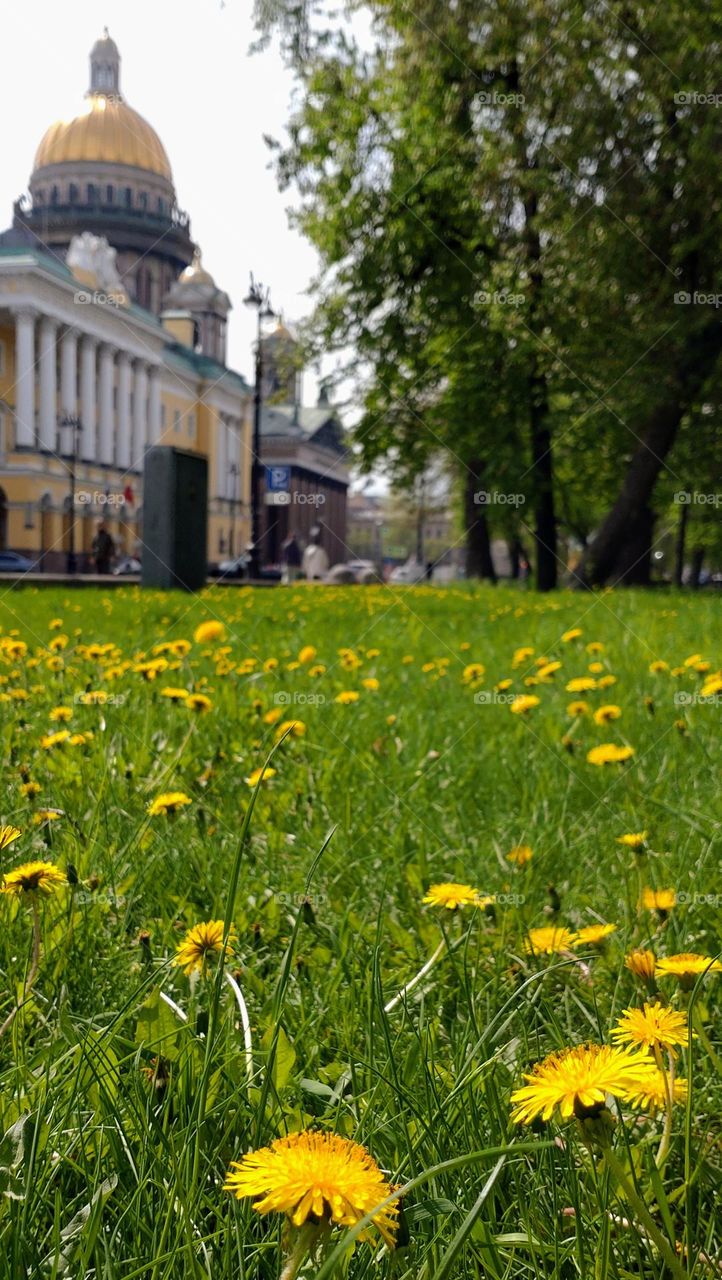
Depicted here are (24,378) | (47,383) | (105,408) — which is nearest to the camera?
(24,378)

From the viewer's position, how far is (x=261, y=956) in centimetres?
138

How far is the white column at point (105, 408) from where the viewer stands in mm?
51656

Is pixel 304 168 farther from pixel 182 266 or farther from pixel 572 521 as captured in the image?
pixel 182 266

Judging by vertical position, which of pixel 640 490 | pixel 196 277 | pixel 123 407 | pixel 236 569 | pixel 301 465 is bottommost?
pixel 236 569

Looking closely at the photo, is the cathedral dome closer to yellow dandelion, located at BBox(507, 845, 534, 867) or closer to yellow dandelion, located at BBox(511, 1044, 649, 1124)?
yellow dandelion, located at BBox(507, 845, 534, 867)

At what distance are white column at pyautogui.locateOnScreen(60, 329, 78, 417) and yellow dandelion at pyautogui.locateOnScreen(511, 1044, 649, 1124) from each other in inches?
1989

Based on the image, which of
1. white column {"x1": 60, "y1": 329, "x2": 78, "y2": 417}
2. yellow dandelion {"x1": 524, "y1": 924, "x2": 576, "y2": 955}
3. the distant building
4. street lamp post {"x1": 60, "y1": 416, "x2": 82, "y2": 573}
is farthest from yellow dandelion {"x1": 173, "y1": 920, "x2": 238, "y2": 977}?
white column {"x1": 60, "y1": 329, "x2": 78, "y2": 417}

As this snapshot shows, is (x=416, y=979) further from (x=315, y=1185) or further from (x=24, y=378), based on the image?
(x=24, y=378)

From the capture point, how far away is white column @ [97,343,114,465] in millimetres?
51656

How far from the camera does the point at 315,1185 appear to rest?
18.0 inches

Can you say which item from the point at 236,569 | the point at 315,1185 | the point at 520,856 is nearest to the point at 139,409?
the point at 236,569

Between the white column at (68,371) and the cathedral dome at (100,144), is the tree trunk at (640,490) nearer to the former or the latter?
the cathedral dome at (100,144)

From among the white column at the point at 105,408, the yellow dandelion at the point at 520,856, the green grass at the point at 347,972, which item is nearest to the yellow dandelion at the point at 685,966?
the green grass at the point at 347,972

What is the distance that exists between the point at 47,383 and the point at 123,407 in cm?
698
